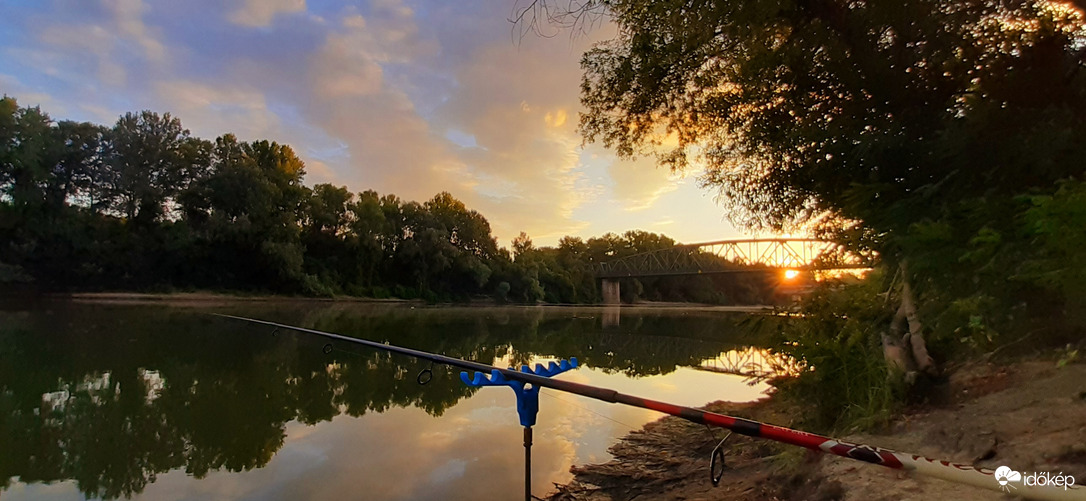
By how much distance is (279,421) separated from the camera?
7.48 meters

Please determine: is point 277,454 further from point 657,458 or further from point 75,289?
point 75,289

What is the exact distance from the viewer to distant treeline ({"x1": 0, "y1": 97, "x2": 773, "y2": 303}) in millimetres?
35250

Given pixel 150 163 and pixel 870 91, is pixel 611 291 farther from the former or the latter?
pixel 870 91

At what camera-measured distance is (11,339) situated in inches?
550

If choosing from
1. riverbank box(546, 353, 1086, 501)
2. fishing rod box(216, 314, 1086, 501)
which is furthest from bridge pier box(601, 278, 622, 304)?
fishing rod box(216, 314, 1086, 501)

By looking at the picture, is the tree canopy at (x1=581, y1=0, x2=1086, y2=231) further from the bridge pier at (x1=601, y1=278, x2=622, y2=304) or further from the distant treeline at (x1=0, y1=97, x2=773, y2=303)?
the bridge pier at (x1=601, y1=278, x2=622, y2=304)

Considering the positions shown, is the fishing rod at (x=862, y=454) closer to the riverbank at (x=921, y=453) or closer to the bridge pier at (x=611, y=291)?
the riverbank at (x=921, y=453)

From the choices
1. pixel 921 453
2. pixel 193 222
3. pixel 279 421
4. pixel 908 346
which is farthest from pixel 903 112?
pixel 193 222

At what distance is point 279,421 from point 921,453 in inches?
288

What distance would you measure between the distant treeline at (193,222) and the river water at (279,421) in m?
28.0

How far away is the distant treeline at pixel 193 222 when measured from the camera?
3525 cm

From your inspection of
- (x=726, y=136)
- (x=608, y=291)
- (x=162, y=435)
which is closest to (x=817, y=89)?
(x=726, y=136)

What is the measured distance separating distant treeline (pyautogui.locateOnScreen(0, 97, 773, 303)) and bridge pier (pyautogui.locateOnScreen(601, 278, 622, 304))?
1206 inches

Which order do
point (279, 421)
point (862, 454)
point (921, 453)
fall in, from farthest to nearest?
point (279, 421) < point (921, 453) < point (862, 454)
